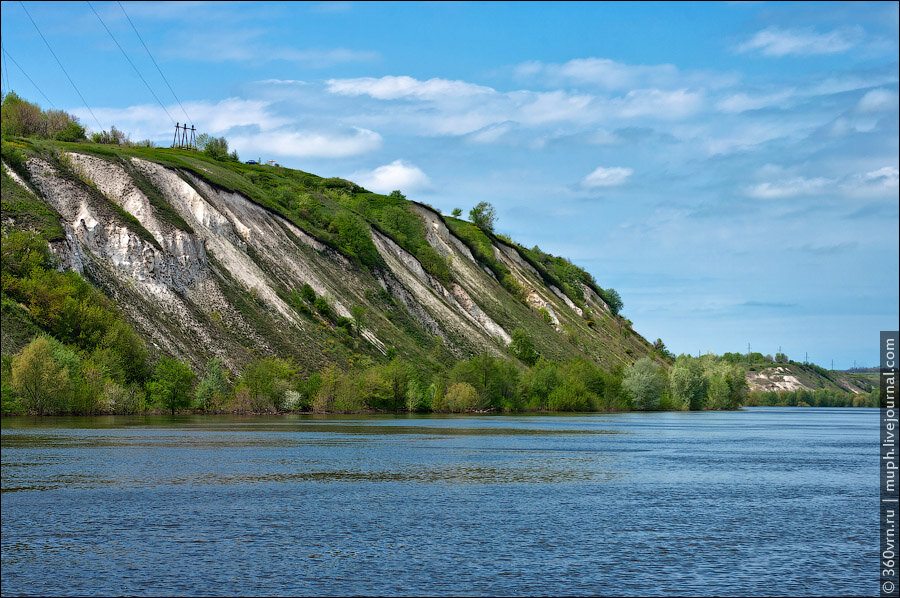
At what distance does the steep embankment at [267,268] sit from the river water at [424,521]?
46893 millimetres

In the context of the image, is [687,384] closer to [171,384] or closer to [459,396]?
[459,396]

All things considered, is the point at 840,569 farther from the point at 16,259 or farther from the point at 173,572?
the point at 16,259

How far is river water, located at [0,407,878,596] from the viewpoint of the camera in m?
19.1

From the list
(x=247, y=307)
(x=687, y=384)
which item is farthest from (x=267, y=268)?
(x=687, y=384)

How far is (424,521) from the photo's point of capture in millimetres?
26328

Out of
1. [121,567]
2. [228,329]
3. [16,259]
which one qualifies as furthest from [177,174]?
[121,567]

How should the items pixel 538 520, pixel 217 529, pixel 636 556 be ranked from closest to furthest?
pixel 636 556 < pixel 217 529 < pixel 538 520

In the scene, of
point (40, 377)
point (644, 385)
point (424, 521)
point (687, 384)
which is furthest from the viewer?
point (687, 384)

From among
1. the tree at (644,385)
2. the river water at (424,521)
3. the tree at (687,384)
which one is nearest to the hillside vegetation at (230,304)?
the tree at (644,385)

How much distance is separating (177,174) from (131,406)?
4462 cm

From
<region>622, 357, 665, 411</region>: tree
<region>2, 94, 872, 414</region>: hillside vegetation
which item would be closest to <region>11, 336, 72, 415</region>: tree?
<region>2, 94, 872, 414</region>: hillside vegetation

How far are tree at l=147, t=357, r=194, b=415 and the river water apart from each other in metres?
30.5

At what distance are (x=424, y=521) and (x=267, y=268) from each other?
90.1m

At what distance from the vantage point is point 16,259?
81750mm
